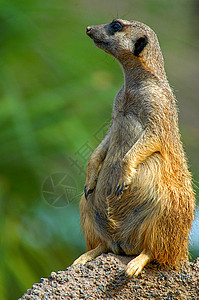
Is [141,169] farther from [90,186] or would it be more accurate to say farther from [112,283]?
[112,283]

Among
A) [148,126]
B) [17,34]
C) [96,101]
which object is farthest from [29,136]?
[148,126]

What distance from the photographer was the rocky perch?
1.39 m

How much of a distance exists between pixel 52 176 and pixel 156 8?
4.02 feet

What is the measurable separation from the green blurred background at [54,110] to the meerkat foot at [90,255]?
604 millimetres

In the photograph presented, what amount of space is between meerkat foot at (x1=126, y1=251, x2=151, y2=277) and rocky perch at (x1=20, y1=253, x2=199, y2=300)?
1.5 inches

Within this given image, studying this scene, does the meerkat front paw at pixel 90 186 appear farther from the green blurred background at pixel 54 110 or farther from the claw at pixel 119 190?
the green blurred background at pixel 54 110

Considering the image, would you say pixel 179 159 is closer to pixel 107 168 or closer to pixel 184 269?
pixel 107 168

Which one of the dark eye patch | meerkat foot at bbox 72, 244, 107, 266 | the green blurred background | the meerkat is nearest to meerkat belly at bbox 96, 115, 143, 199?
the meerkat

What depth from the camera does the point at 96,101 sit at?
100 inches

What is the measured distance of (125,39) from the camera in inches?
59.8

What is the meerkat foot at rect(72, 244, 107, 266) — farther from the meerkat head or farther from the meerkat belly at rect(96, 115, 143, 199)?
the meerkat head

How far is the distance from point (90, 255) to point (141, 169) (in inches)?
14.1

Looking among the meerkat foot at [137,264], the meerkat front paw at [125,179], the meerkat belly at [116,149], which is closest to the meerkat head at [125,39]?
the meerkat belly at [116,149]

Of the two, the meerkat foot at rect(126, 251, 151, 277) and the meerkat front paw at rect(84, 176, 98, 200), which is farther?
the meerkat front paw at rect(84, 176, 98, 200)
